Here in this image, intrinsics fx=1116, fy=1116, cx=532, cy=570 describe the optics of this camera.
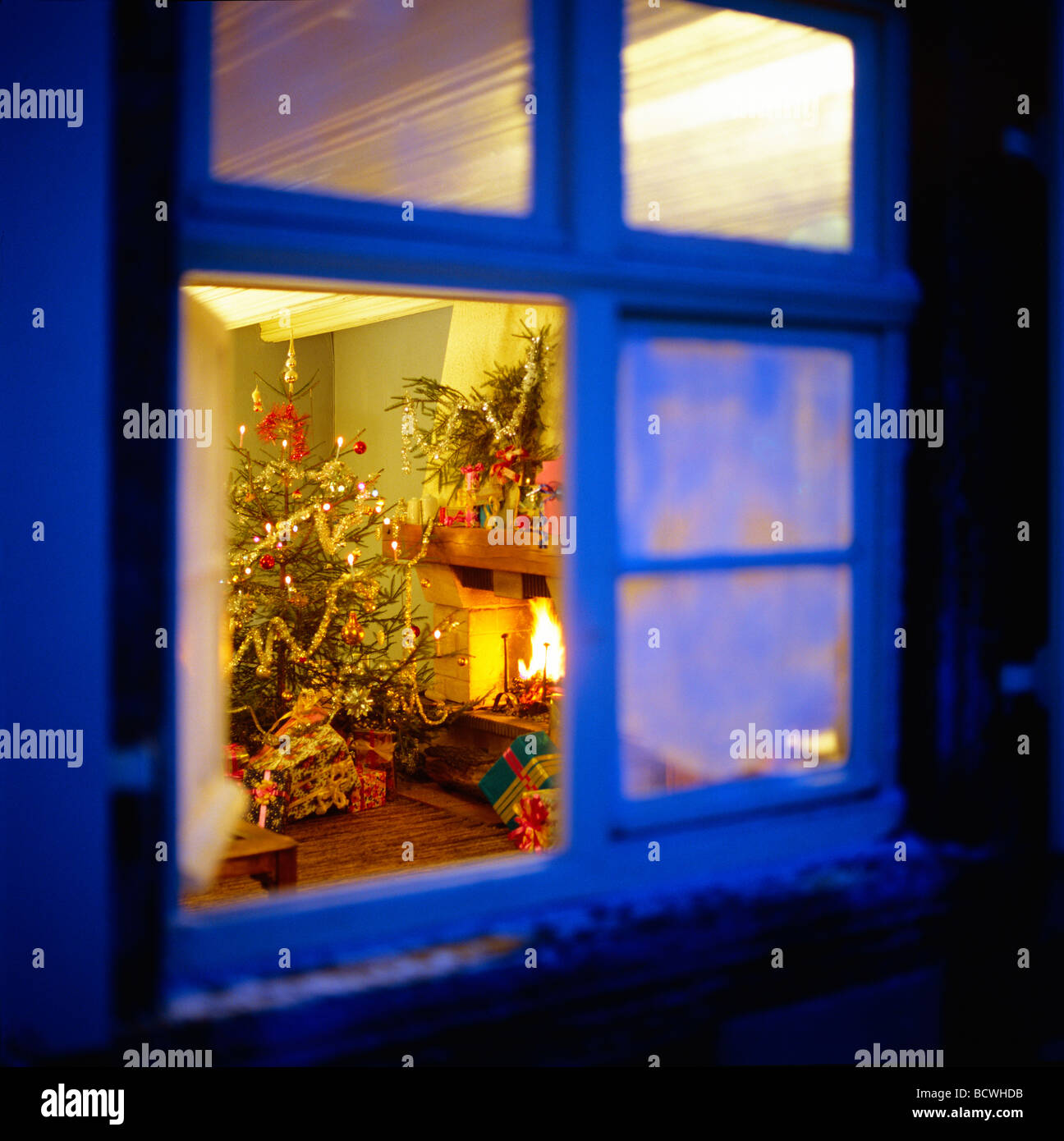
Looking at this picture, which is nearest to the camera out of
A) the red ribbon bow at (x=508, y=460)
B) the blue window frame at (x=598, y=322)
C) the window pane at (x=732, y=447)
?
the blue window frame at (x=598, y=322)

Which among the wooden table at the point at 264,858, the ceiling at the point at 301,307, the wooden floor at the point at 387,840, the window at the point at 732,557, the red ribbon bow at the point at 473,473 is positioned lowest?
the wooden floor at the point at 387,840

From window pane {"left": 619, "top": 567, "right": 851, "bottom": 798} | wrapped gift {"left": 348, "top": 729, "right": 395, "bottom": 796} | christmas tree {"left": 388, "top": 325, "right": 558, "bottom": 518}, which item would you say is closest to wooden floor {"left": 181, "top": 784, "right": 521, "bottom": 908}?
wrapped gift {"left": 348, "top": 729, "right": 395, "bottom": 796}

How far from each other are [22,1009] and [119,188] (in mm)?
1143

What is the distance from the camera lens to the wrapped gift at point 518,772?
4840 millimetres

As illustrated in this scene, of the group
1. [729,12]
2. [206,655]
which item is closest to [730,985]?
[206,655]

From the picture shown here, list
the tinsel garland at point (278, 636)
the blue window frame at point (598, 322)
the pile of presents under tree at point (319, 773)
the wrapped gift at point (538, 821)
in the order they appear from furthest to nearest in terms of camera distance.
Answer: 1. the tinsel garland at point (278, 636)
2. the pile of presents under tree at point (319, 773)
3. the wrapped gift at point (538, 821)
4. the blue window frame at point (598, 322)

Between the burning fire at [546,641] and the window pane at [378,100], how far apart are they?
3734 mm

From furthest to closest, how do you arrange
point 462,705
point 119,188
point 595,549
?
1. point 462,705
2. point 595,549
3. point 119,188

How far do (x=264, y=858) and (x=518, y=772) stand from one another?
6.05 ft

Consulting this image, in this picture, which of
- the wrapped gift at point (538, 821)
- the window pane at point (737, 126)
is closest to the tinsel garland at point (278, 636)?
the wrapped gift at point (538, 821)

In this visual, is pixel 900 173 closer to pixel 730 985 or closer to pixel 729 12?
pixel 729 12

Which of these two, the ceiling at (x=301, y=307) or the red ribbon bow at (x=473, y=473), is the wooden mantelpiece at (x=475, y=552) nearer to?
the red ribbon bow at (x=473, y=473)

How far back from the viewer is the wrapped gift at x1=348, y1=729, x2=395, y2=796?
18.1 ft

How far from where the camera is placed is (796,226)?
7.16 ft
